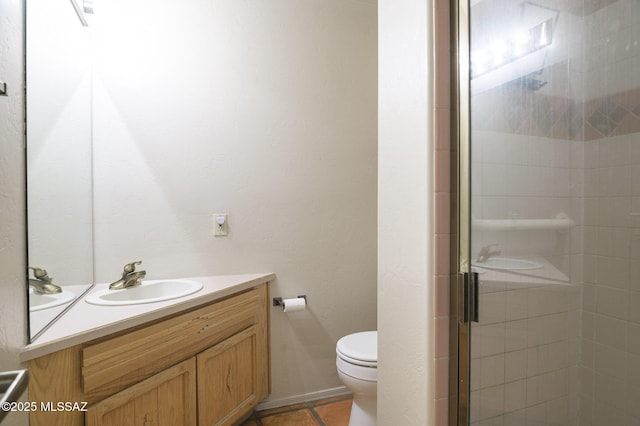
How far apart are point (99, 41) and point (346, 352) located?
2.02m

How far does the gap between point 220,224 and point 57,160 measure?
0.81 meters

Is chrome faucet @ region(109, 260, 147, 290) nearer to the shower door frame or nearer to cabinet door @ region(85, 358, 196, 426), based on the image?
cabinet door @ region(85, 358, 196, 426)

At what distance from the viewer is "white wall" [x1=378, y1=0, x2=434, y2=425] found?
984mm

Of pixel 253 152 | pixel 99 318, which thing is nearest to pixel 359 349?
pixel 99 318

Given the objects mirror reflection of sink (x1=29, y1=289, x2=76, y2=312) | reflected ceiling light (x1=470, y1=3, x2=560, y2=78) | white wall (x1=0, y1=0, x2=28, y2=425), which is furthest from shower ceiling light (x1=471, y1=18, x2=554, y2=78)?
mirror reflection of sink (x1=29, y1=289, x2=76, y2=312)

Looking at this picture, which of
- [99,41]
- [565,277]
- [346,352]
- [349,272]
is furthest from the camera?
[349,272]

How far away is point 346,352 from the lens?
169 centimetres

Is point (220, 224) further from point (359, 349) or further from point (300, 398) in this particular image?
point (300, 398)

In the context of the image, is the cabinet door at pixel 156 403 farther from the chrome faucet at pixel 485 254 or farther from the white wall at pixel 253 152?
the chrome faucet at pixel 485 254

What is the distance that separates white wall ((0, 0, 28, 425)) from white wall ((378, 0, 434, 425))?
1.08m

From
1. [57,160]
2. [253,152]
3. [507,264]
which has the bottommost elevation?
[507,264]

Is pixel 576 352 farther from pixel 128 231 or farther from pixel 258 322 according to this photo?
pixel 128 231

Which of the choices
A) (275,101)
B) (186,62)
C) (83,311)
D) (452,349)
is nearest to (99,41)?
(186,62)

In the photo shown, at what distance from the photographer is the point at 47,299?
4.07 ft
